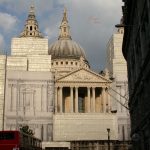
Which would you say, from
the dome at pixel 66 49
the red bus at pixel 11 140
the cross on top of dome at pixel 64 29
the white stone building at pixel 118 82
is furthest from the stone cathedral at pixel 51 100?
the red bus at pixel 11 140

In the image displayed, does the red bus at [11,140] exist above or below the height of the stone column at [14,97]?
below

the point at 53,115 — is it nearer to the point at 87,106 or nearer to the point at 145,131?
the point at 87,106

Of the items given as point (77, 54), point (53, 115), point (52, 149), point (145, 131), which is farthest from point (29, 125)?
point (145, 131)

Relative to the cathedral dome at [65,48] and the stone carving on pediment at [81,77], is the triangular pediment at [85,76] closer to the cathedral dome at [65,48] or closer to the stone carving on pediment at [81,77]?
the stone carving on pediment at [81,77]

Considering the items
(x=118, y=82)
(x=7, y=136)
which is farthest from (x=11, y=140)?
(x=118, y=82)

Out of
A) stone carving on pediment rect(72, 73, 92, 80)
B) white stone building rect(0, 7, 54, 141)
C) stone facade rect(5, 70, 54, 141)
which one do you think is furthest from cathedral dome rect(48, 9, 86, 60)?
stone facade rect(5, 70, 54, 141)

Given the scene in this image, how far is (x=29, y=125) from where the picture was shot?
267 feet

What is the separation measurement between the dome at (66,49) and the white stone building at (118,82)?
22193mm

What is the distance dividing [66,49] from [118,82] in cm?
3888

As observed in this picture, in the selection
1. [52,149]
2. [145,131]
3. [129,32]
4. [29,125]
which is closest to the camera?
[145,131]

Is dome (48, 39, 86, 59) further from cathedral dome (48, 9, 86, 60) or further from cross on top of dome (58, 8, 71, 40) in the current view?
cross on top of dome (58, 8, 71, 40)

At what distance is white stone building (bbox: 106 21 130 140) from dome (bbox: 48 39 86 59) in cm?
2219

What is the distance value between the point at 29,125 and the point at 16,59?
17.5 m

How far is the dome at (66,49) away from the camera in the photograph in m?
122
